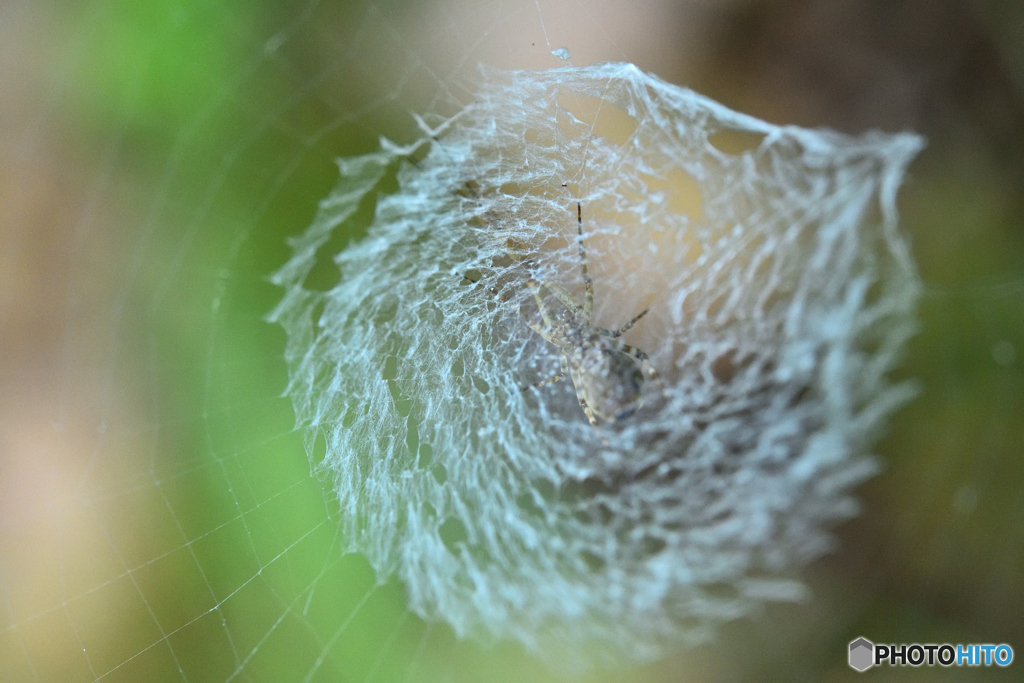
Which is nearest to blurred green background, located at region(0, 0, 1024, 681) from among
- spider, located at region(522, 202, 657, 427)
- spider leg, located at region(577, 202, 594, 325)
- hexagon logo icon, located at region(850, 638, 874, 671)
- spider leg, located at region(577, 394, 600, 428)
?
hexagon logo icon, located at region(850, 638, 874, 671)

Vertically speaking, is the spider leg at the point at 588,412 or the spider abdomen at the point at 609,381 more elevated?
the spider abdomen at the point at 609,381

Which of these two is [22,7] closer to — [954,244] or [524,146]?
[524,146]

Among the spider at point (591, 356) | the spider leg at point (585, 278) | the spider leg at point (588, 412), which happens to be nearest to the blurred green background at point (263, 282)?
the spider leg at point (585, 278)

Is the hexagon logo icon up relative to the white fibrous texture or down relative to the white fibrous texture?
down

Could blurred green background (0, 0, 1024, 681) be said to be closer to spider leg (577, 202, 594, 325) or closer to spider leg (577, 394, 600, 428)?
spider leg (577, 202, 594, 325)

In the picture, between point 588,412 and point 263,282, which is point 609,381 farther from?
point 263,282

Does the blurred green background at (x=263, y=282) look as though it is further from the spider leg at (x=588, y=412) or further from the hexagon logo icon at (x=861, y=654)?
the spider leg at (x=588, y=412)

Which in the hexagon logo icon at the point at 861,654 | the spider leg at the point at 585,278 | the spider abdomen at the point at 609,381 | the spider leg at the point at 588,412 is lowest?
the hexagon logo icon at the point at 861,654
